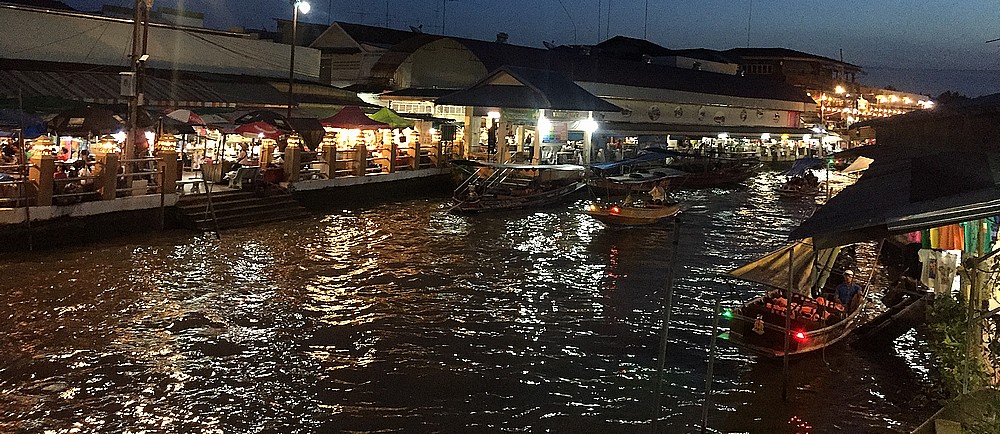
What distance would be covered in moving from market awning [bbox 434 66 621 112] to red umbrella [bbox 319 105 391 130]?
4.89m

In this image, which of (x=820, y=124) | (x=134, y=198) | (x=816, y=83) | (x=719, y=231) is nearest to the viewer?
(x=134, y=198)

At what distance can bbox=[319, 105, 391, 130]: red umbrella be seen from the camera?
2936 centimetres

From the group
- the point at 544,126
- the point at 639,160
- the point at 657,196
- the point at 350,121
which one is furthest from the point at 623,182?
the point at 350,121

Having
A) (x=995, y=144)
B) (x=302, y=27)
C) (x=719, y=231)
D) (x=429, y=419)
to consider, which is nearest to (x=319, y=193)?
(x=719, y=231)

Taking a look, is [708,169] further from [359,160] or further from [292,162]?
[292,162]

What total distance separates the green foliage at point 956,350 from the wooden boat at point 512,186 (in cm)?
2077

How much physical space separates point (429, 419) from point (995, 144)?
7.81m

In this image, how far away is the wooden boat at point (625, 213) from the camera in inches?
974

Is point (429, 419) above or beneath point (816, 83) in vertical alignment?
beneath

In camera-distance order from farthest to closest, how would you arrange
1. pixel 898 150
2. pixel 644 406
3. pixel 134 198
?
pixel 134 198 < pixel 898 150 < pixel 644 406

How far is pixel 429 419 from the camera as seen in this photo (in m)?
9.98

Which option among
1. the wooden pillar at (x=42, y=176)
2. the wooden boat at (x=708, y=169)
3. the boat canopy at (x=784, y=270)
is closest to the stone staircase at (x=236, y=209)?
the wooden pillar at (x=42, y=176)

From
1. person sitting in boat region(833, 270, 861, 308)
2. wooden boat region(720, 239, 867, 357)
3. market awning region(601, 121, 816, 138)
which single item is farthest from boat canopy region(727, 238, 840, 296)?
market awning region(601, 121, 816, 138)

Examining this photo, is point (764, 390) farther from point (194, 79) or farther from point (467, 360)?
point (194, 79)
